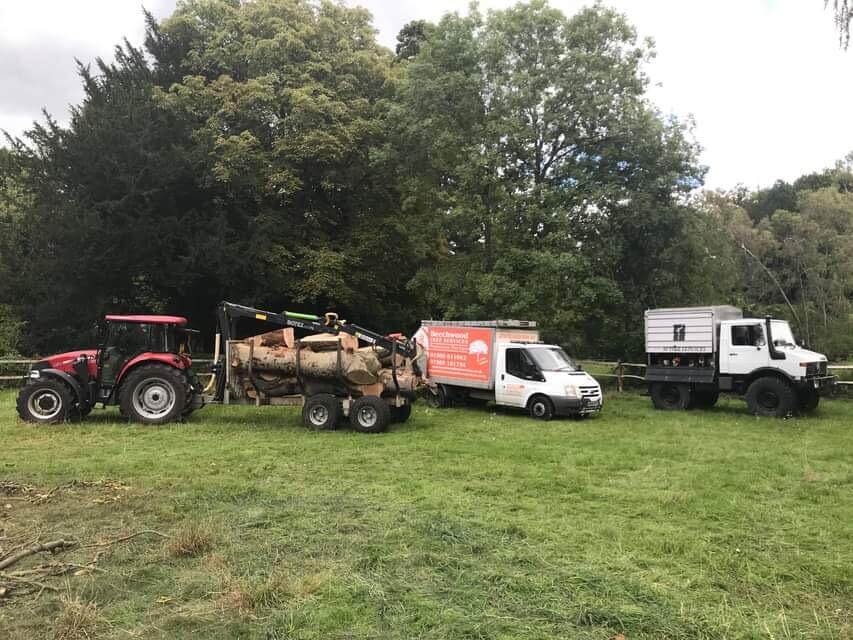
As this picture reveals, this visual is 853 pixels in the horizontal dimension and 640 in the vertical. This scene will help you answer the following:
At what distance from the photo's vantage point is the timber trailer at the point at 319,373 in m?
11.7

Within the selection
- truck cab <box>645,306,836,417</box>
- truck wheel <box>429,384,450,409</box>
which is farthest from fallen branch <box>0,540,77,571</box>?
truck cab <box>645,306,836,417</box>

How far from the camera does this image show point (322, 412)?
1176cm

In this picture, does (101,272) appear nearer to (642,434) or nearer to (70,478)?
(70,478)

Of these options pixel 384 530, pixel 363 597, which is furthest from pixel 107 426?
pixel 363 597

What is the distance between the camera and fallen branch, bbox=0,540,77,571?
4188 mm

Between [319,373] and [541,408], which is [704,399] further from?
[319,373]

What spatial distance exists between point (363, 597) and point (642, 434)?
8890mm

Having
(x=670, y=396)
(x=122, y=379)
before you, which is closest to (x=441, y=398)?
(x=670, y=396)

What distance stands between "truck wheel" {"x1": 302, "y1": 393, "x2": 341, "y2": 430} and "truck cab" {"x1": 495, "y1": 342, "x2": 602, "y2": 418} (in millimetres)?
4490

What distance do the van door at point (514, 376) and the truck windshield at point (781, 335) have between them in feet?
18.6

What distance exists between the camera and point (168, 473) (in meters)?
7.61

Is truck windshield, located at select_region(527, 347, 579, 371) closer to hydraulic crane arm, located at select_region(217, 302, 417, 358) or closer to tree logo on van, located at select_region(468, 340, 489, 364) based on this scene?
tree logo on van, located at select_region(468, 340, 489, 364)

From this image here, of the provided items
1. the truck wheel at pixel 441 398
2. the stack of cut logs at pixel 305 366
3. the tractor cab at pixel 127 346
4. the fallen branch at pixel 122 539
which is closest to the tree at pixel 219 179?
the truck wheel at pixel 441 398

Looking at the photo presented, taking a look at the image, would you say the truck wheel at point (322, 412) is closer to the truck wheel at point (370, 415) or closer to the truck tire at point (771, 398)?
the truck wheel at point (370, 415)
